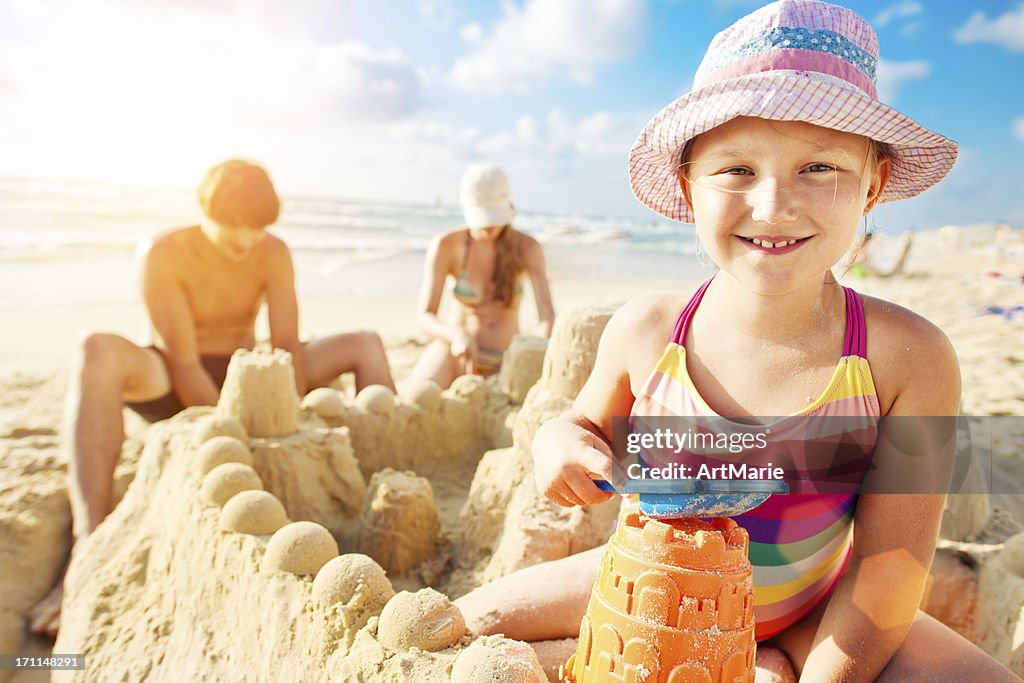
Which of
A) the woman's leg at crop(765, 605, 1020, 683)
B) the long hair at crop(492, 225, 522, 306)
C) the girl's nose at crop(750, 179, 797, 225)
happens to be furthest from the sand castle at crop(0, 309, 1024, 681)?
the long hair at crop(492, 225, 522, 306)

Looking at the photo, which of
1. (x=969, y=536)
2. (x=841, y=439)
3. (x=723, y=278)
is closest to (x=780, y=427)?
(x=841, y=439)

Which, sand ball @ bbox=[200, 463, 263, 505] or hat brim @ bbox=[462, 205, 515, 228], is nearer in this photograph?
sand ball @ bbox=[200, 463, 263, 505]

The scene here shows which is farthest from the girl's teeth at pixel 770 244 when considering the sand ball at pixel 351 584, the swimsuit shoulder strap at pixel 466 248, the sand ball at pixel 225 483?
the swimsuit shoulder strap at pixel 466 248

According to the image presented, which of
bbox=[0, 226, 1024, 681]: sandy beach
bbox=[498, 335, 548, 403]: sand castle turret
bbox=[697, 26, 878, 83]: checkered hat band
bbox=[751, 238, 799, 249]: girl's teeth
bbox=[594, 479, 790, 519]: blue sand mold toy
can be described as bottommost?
bbox=[0, 226, 1024, 681]: sandy beach

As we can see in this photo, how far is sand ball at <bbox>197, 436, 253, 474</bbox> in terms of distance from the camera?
94.8 inches

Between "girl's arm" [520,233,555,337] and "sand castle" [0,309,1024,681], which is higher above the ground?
"girl's arm" [520,233,555,337]

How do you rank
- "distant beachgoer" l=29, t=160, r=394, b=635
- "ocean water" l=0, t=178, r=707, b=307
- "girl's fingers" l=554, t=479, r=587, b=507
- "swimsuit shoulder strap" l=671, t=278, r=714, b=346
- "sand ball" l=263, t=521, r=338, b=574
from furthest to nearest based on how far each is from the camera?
"ocean water" l=0, t=178, r=707, b=307 < "distant beachgoer" l=29, t=160, r=394, b=635 < "sand ball" l=263, t=521, r=338, b=574 < "swimsuit shoulder strap" l=671, t=278, r=714, b=346 < "girl's fingers" l=554, t=479, r=587, b=507

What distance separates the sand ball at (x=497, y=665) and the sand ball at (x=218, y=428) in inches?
61.3

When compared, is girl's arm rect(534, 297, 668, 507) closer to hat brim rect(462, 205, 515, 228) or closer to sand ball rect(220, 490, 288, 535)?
sand ball rect(220, 490, 288, 535)

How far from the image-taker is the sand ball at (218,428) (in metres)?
2.56

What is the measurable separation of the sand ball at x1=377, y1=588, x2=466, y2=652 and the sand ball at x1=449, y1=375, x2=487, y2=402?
1.99 metres

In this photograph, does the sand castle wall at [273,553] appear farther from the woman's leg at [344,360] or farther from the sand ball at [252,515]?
the woman's leg at [344,360]

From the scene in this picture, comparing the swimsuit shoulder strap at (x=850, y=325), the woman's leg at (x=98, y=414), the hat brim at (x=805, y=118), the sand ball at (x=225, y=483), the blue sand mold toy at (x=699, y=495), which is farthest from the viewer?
the woman's leg at (x=98, y=414)

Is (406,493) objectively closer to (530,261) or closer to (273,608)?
(273,608)
